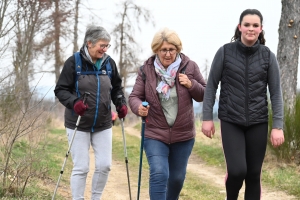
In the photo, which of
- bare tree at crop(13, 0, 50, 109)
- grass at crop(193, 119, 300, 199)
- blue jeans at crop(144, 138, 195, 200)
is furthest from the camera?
bare tree at crop(13, 0, 50, 109)

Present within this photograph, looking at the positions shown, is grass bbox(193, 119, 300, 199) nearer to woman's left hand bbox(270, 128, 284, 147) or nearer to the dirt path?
the dirt path

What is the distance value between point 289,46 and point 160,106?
649 centimetres

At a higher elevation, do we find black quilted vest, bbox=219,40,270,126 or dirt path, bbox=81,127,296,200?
black quilted vest, bbox=219,40,270,126

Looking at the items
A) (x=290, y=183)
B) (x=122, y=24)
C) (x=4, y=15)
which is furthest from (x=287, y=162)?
(x=122, y=24)

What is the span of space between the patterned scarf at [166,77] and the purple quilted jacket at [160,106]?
0.05 metres

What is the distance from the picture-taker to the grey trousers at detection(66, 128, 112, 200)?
5387mm

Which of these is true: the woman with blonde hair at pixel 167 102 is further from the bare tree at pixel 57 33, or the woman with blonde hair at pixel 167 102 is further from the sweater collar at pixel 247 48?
the bare tree at pixel 57 33

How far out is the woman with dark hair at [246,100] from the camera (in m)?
4.79

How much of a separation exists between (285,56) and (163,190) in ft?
22.3

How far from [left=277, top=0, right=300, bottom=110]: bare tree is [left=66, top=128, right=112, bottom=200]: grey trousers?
601 centimetres

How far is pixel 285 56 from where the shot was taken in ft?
35.6

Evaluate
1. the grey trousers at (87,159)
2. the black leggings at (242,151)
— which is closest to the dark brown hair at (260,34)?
the black leggings at (242,151)

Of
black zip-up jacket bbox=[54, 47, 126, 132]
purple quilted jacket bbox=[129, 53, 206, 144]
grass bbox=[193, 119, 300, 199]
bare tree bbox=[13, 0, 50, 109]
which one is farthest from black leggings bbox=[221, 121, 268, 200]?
bare tree bbox=[13, 0, 50, 109]

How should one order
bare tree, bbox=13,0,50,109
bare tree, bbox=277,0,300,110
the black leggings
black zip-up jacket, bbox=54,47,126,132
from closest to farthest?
1. the black leggings
2. black zip-up jacket, bbox=54,47,126,132
3. bare tree, bbox=277,0,300,110
4. bare tree, bbox=13,0,50,109
